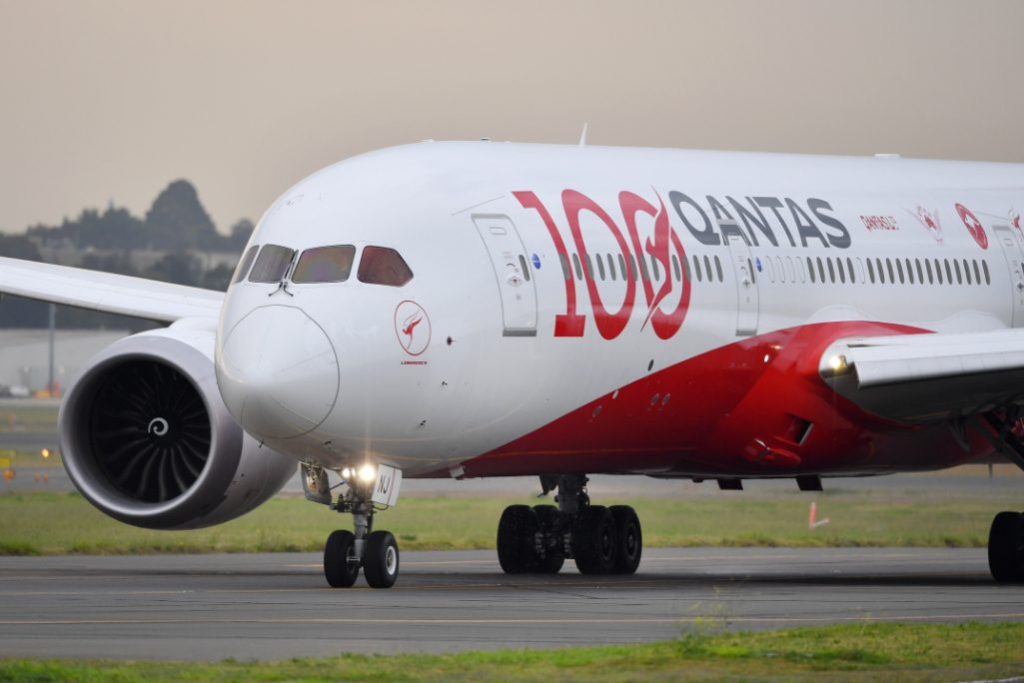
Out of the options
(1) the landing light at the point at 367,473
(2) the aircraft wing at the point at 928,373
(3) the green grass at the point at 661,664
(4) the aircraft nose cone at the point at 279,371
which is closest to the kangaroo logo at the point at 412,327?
(4) the aircraft nose cone at the point at 279,371

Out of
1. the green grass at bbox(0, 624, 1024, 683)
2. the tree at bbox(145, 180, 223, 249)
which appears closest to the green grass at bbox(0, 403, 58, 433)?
the tree at bbox(145, 180, 223, 249)

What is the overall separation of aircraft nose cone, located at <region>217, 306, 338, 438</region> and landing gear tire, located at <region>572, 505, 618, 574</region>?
7.17m

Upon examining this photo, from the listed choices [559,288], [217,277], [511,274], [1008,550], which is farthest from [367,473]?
[217,277]

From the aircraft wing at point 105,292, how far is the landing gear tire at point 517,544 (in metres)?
4.33

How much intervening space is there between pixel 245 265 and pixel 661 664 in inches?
329

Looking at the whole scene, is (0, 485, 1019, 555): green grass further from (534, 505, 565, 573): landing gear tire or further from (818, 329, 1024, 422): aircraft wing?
(818, 329, 1024, 422): aircraft wing

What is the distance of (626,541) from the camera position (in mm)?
Result: 27859

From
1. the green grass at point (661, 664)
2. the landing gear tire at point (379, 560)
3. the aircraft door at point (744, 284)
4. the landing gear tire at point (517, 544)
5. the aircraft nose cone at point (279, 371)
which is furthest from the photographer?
the landing gear tire at point (517, 544)

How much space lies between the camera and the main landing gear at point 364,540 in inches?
867

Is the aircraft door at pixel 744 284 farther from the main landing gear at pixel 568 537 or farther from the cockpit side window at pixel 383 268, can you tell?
the cockpit side window at pixel 383 268

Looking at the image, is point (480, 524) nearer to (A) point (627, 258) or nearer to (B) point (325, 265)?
(A) point (627, 258)

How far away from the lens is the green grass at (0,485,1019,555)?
105 ft

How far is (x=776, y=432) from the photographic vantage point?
Answer: 2591 centimetres

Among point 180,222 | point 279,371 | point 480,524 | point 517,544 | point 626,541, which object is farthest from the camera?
point 180,222
